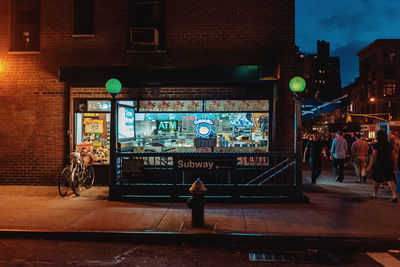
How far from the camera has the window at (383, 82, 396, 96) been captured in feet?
218

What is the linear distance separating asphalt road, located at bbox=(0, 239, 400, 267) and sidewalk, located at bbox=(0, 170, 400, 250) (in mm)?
406

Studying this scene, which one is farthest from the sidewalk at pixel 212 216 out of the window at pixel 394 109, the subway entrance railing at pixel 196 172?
the window at pixel 394 109

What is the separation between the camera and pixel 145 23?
1062 cm

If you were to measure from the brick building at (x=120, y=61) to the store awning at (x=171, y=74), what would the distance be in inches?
1.3

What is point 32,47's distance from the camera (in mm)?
10875

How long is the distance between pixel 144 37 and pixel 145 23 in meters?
0.75

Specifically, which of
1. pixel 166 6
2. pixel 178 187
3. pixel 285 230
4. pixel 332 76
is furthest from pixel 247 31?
pixel 285 230

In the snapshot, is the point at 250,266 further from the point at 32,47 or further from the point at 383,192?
the point at 32,47

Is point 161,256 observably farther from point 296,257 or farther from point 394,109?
point 394,109

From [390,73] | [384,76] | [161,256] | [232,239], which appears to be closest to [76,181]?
[161,256]

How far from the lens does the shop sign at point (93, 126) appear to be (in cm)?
1091

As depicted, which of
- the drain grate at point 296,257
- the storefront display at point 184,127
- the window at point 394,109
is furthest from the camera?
the window at point 394,109

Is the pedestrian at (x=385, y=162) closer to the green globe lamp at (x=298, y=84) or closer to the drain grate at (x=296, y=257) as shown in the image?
the green globe lamp at (x=298, y=84)

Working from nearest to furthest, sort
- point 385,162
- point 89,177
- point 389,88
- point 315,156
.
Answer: point 385,162 → point 89,177 → point 315,156 → point 389,88
